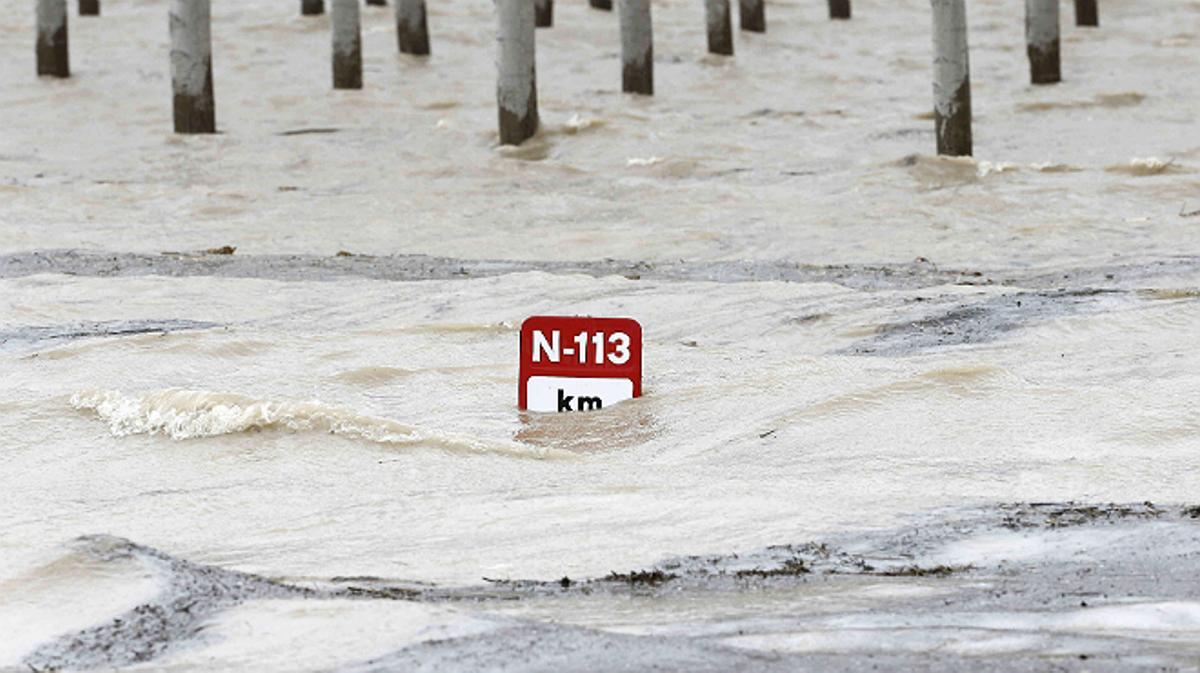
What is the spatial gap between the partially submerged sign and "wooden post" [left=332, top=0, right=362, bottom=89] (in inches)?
346

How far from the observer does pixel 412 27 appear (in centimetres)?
1497

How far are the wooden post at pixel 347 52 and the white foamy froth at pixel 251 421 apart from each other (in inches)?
345

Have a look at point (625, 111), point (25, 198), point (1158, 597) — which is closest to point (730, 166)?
point (625, 111)

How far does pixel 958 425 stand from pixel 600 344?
2.91 feet

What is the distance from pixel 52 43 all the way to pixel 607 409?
985cm

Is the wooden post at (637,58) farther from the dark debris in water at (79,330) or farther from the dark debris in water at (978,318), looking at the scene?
the dark debris in water at (978,318)

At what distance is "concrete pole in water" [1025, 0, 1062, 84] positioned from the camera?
13836 mm

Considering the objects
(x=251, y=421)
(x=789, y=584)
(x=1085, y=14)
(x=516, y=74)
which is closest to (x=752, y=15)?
(x=1085, y=14)

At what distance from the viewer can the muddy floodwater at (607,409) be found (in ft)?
9.66

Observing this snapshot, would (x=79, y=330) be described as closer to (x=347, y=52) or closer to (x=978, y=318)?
(x=978, y=318)

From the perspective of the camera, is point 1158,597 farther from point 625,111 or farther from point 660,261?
point 625,111

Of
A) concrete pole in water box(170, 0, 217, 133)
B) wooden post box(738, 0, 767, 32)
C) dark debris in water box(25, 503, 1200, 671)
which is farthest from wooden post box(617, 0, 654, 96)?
dark debris in water box(25, 503, 1200, 671)

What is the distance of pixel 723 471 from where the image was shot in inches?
163

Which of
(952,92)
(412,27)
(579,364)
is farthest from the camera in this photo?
(412,27)
